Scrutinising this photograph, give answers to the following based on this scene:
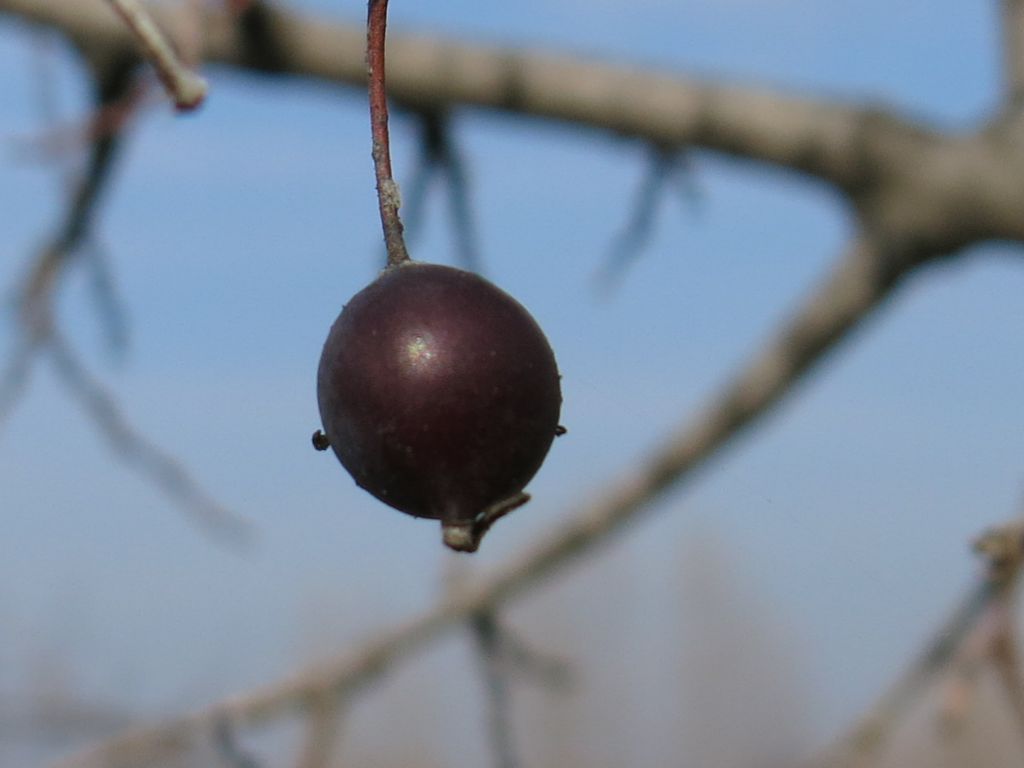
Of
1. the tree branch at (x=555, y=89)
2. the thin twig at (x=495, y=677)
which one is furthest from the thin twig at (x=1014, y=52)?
the thin twig at (x=495, y=677)

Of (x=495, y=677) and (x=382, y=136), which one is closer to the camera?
(x=382, y=136)

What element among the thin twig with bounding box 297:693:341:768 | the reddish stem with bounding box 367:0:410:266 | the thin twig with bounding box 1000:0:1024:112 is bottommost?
the reddish stem with bounding box 367:0:410:266

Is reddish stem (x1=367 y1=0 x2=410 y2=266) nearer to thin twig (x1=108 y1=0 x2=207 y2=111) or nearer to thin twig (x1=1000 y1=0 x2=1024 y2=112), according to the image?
thin twig (x1=108 y1=0 x2=207 y2=111)

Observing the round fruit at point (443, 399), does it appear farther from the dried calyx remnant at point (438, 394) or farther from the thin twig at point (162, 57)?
the thin twig at point (162, 57)

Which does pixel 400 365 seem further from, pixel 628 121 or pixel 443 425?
pixel 628 121

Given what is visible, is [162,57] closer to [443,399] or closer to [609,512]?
[443,399]

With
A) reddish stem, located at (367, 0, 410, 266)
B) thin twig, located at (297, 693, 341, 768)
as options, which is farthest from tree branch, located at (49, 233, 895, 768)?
reddish stem, located at (367, 0, 410, 266)

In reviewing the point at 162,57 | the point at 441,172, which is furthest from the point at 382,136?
the point at 441,172
